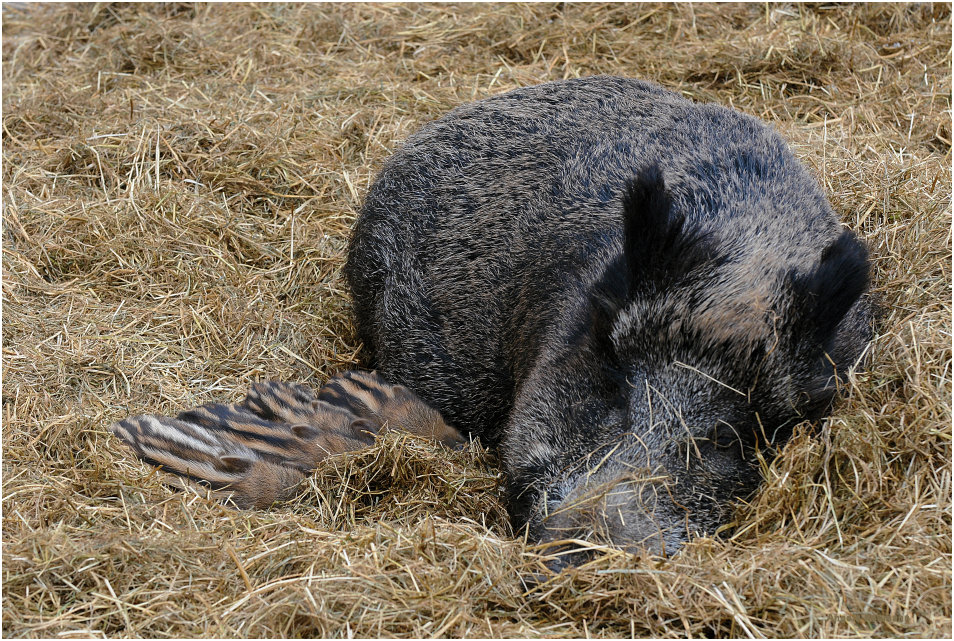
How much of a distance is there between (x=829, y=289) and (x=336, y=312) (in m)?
3.15

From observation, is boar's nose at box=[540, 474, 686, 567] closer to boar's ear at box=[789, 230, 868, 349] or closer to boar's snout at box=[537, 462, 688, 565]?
boar's snout at box=[537, 462, 688, 565]

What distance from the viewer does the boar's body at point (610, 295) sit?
3.51 m

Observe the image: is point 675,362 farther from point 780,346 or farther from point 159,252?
point 159,252

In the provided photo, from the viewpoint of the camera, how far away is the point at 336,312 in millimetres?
5809

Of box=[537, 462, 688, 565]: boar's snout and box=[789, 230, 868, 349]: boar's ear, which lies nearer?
box=[537, 462, 688, 565]: boar's snout

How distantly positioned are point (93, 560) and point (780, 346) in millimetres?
2557

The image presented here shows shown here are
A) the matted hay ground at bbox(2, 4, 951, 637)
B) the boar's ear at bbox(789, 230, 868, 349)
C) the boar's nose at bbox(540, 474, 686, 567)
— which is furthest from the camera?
the boar's ear at bbox(789, 230, 868, 349)

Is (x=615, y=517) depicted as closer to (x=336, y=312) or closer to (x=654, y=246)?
(x=654, y=246)

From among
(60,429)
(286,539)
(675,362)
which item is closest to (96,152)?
(60,429)

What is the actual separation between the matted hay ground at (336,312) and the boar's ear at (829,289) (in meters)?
0.39

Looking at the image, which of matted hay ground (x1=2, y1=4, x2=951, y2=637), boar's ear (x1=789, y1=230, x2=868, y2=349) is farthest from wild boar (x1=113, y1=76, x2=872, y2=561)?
matted hay ground (x1=2, y1=4, x2=951, y2=637)

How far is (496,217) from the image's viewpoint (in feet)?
16.3

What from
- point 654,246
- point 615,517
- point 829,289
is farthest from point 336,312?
point 829,289

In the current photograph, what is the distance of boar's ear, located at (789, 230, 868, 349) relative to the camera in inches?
138
